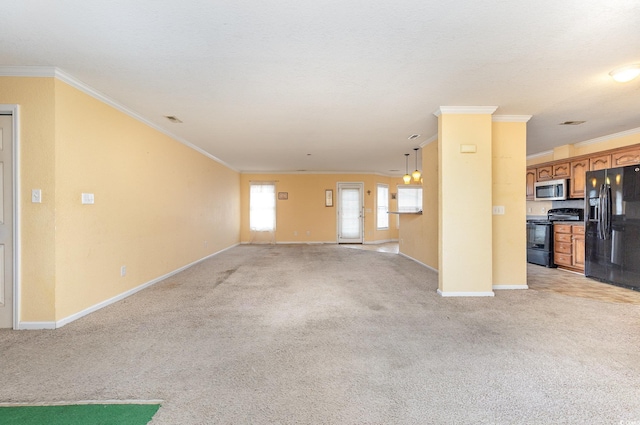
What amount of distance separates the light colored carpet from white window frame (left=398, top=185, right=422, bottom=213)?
6.98 m

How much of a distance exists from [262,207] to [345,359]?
25.8ft

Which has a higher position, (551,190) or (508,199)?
(551,190)

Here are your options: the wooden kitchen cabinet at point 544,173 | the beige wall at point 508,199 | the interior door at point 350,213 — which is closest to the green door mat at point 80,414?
the beige wall at point 508,199

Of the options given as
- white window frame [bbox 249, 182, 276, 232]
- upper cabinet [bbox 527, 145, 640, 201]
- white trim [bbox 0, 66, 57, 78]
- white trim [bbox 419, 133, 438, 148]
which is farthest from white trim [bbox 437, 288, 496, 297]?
white window frame [bbox 249, 182, 276, 232]

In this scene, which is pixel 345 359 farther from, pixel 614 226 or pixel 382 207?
pixel 382 207

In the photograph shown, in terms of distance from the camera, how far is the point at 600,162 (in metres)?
4.91

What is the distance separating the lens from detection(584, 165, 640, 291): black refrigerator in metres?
3.98

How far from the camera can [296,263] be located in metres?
6.11

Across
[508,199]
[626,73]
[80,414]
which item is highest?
[626,73]

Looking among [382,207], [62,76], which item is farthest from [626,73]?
[382,207]

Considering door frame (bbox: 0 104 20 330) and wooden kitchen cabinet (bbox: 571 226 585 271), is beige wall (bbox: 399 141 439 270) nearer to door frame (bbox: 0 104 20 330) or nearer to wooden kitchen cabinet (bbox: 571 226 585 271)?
wooden kitchen cabinet (bbox: 571 226 585 271)

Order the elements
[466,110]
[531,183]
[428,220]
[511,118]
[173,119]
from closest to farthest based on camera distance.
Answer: [466,110]
[511,118]
[173,119]
[428,220]
[531,183]

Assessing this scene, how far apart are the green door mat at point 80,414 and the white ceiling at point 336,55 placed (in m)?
2.46

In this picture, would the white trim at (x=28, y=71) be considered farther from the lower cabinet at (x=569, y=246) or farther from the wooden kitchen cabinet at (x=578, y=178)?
the wooden kitchen cabinet at (x=578, y=178)
